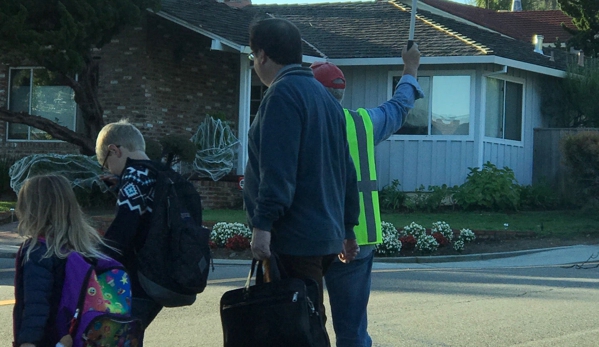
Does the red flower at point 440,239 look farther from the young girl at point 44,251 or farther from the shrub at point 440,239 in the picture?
the young girl at point 44,251

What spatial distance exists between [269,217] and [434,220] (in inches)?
547

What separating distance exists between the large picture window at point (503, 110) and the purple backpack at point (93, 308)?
1745 cm

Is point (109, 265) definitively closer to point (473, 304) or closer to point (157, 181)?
point (157, 181)

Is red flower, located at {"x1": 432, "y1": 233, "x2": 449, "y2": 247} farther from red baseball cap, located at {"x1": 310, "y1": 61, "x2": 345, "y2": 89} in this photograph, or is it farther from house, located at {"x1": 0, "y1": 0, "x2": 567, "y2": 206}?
red baseball cap, located at {"x1": 310, "y1": 61, "x2": 345, "y2": 89}

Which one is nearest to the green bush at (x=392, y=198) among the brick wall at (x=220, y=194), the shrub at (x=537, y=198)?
the shrub at (x=537, y=198)

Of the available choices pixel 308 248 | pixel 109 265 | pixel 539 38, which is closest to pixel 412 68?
pixel 308 248

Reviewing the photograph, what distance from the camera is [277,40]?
4.12 m

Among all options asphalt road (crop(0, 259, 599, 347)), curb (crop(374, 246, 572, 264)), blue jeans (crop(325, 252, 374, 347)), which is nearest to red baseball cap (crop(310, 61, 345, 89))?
blue jeans (crop(325, 252, 374, 347))

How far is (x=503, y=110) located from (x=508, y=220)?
4494mm

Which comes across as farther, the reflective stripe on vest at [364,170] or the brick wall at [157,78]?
the brick wall at [157,78]

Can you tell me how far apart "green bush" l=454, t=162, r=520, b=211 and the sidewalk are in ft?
12.2

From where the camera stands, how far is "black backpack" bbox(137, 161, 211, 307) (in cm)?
432

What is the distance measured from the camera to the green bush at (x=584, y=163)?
17.1 meters

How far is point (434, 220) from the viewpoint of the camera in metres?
17.5
